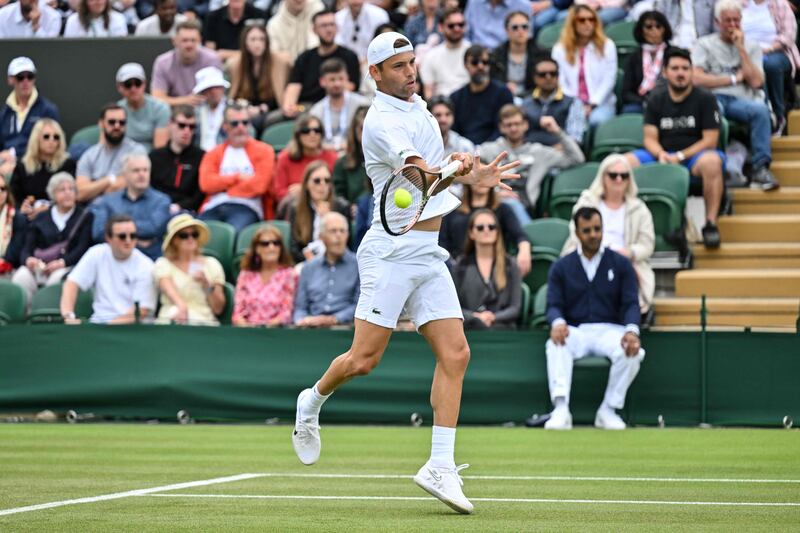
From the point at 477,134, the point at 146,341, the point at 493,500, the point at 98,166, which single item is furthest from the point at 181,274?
the point at 493,500

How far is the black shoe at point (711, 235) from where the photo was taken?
1534 centimetres

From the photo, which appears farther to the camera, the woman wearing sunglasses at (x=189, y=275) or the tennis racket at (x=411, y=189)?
the woman wearing sunglasses at (x=189, y=275)

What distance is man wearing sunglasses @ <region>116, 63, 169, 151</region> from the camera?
1761cm

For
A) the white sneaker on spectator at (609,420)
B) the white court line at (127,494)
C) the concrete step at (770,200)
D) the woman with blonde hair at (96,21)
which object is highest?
the woman with blonde hair at (96,21)

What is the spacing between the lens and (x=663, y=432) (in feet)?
42.3

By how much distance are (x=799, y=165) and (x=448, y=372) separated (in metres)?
10.1

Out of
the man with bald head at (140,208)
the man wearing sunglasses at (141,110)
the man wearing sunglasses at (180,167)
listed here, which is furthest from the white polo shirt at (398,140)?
the man wearing sunglasses at (141,110)

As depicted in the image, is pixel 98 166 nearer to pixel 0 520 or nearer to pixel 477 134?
pixel 477 134

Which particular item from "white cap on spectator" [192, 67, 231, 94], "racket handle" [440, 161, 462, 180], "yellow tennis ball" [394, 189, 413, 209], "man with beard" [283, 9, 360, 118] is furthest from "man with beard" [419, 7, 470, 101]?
"yellow tennis ball" [394, 189, 413, 209]

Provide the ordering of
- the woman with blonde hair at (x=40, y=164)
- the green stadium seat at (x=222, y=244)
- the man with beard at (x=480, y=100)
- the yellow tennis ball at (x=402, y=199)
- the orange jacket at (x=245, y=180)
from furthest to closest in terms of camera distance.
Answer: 1. the woman with blonde hair at (x=40, y=164)
2. the man with beard at (x=480, y=100)
3. the orange jacket at (x=245, y=180)
4. the green stadium seat at (x=222, y=244)
5. the yellow tennis ball at (x=402, y=199)

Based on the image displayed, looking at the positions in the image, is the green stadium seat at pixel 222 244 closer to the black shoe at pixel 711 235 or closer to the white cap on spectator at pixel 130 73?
the white cap on spectator at pixel 130 73

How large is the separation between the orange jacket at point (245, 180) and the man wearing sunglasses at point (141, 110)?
51.1 inches

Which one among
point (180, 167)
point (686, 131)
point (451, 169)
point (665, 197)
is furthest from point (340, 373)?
point (180, 167)

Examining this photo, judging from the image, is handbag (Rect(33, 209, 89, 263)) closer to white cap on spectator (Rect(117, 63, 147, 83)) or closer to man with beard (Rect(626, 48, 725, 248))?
white cap on spectator (Rect(117, 63, 147, 83))
